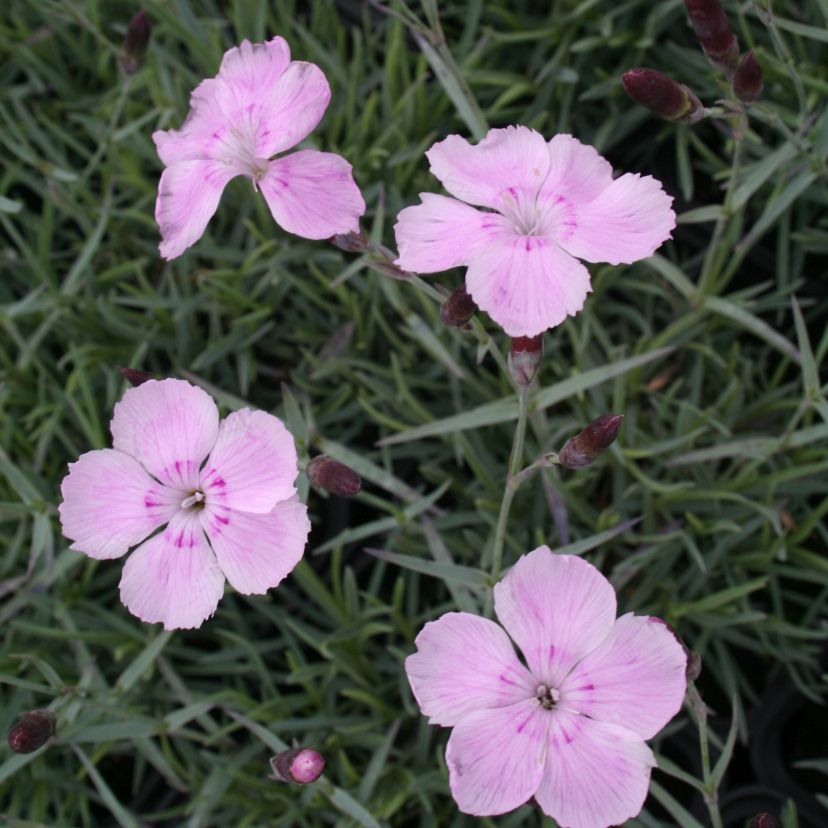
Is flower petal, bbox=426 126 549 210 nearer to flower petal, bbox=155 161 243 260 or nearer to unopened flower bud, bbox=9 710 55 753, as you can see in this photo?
flower petal, bbox=155 161 243 260

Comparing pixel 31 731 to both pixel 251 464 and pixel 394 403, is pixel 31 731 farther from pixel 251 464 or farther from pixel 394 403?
pixel 394 403

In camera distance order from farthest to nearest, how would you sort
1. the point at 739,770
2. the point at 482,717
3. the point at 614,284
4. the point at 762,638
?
the point at 614,284, the point at 739,770, the point at 762,638, the point at 482,717

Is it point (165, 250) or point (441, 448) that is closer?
point (165, 250)

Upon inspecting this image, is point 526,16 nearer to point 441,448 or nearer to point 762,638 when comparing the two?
point 441,448

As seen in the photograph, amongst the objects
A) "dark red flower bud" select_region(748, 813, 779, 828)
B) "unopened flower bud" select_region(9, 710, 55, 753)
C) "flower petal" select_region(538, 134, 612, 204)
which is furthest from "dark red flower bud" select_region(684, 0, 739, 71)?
"unopened flower bud" select_region(9, 710, 55, 753)

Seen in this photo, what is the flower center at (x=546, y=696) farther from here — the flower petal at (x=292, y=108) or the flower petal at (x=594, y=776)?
the flower petal at (x=292, y=108)

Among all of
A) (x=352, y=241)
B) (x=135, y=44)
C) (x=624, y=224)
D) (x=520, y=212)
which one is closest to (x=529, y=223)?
(x=520, y=212)

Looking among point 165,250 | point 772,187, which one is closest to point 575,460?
point 165,250
